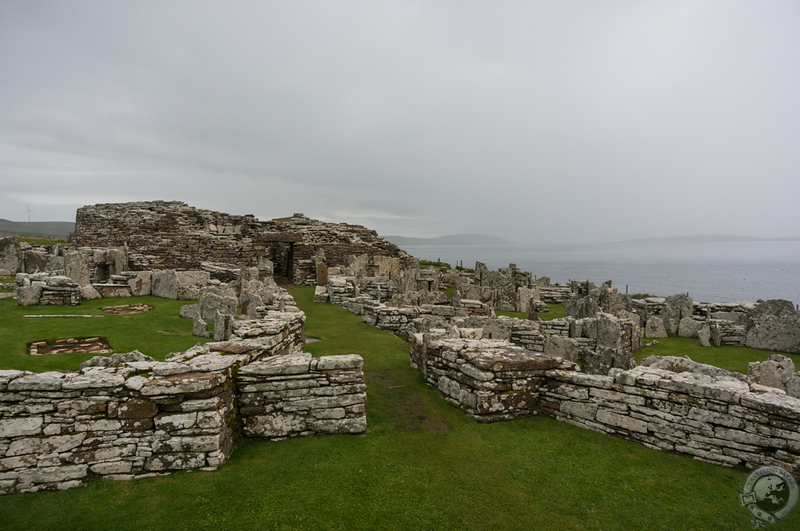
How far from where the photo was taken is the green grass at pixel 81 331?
6402mm

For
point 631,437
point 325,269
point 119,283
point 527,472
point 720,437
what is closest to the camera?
point 527,472

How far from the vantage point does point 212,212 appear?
2720cm

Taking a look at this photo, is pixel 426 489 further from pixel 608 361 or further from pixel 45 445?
pixel 608 361

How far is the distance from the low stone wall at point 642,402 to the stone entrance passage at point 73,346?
6676 mm

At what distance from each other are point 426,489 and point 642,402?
11.7ft

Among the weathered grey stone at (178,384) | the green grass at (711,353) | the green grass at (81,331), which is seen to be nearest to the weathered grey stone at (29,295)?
the green grass at (81,331)

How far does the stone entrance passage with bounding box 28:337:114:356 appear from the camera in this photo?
7066 millimetres

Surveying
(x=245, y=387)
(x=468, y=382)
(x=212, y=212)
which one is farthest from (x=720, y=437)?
(x=212, y=212)

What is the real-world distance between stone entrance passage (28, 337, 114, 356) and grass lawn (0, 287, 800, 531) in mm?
3818

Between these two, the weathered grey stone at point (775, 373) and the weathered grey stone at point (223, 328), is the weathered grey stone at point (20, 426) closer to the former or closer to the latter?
the weathered grey stone at point (223, 328)

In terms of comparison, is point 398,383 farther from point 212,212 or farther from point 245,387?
point 212,212

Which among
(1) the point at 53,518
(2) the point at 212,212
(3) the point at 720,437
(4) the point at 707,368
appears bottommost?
(1) the point at 53,518

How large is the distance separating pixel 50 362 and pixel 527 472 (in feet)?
24.9

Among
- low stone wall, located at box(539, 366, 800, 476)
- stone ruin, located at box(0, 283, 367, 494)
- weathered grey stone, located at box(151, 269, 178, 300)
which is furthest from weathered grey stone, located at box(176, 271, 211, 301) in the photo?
low stone wall, located at box(539, 366, 800, 476)
